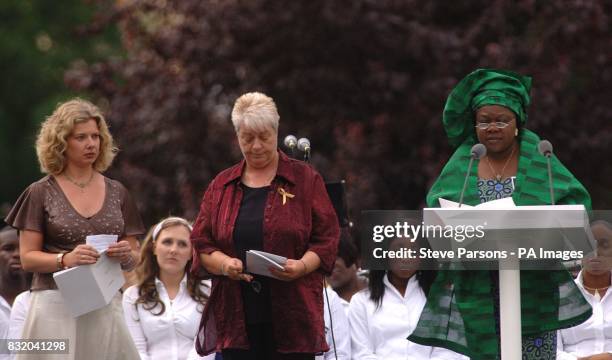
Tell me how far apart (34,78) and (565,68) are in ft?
46.2

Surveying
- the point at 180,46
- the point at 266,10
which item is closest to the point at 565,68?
the point at 266,10

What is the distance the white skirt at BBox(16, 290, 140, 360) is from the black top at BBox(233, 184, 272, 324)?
2.67ft

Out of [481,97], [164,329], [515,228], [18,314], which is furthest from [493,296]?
[18,314]

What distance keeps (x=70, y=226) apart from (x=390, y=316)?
100 inches

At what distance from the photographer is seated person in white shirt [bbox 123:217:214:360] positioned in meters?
8.36

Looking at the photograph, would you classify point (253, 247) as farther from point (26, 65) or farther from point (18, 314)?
point (26, 65)

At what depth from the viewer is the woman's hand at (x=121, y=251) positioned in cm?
669

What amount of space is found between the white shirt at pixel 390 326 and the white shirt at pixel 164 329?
107 centimetres

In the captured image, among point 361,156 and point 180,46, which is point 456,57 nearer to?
point 361,156

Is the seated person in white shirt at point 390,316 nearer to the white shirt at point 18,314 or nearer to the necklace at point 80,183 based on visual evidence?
the white shirt at point 18,314

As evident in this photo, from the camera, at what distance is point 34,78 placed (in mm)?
23812

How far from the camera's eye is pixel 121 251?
6719 mm

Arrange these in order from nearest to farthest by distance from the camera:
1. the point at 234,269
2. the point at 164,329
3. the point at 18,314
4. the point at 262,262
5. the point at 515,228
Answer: the point at 515,228 < the point at 262,262 < the point at 234,269 < the point at 18,314 < the point at 164,329

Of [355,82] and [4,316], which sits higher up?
[355,82]
